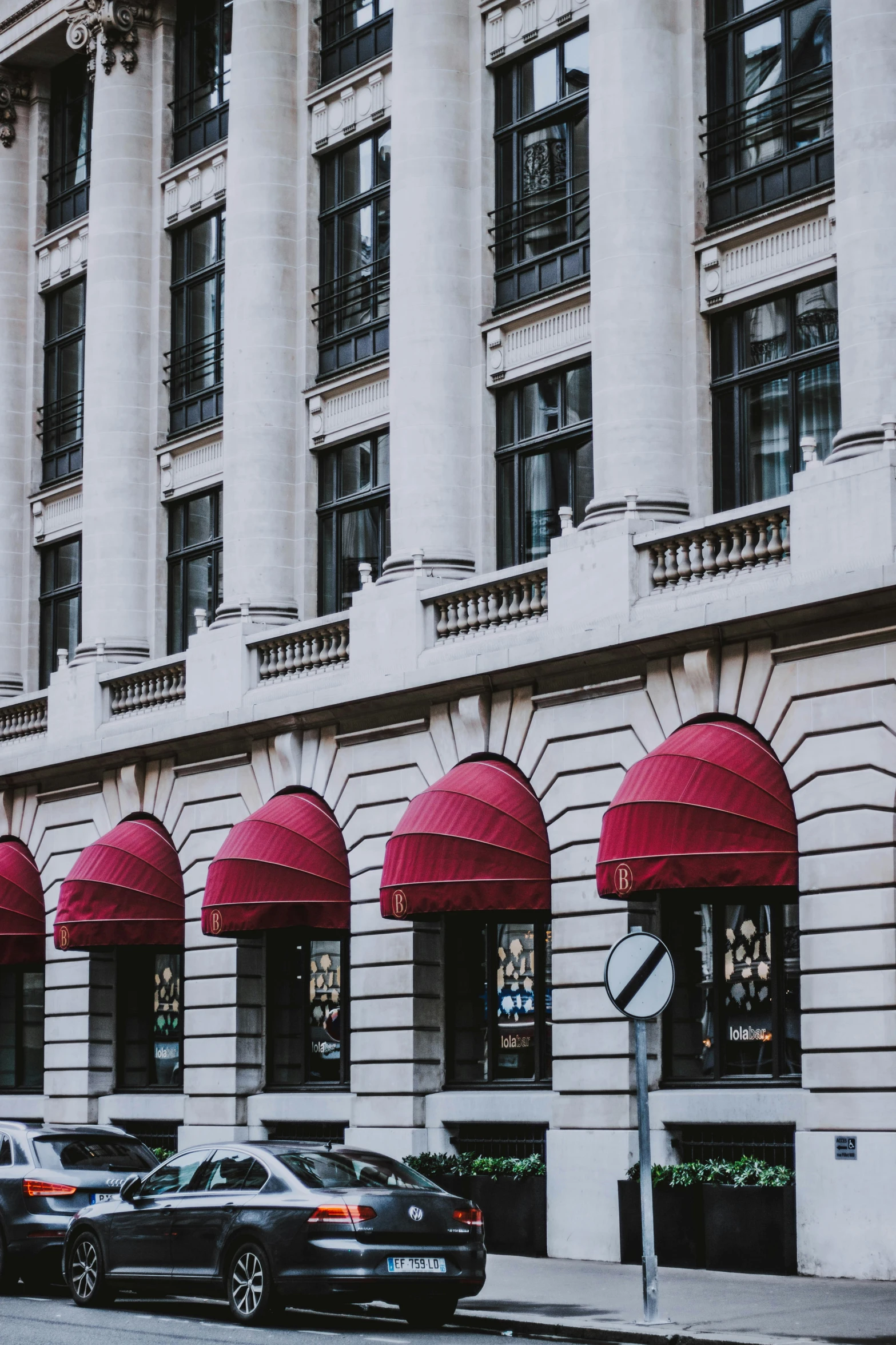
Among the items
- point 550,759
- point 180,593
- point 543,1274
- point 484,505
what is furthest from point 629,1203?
point 180,593

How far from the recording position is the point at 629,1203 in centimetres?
2520

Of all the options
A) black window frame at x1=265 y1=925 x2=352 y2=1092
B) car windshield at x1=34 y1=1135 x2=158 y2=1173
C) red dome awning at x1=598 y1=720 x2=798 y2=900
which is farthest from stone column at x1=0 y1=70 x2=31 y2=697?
red dome awning at x1=598 y1=720 x2=798 y2=900

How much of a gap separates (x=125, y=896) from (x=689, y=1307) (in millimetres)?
15480

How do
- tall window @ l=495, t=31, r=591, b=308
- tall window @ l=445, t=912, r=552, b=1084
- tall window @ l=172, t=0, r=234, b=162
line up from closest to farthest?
1. tall window @ l=445, t=912, r=552, b=1084
2. tall window @ l=495, t=31, r=591, b=308
3. tall window @ l=172, t=0, r=234, b=162

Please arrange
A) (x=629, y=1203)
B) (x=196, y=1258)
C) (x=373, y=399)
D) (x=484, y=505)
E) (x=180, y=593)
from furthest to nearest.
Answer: (x=180, y=593) < (x=373, y=399) < (x=484, y=505) < (x=629, y=1203) < (x=196, y=1258)

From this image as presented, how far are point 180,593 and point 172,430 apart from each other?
2.90 meters

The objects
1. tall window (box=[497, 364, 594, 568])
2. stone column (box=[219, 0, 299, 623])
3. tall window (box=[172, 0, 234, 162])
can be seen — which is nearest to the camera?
tall window (box=[497, 364, 594, 568])

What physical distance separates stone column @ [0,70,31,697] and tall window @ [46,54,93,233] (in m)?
0.53

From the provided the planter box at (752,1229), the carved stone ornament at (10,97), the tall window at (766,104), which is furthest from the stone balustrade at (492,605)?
the carved stone ornament at (10,97)

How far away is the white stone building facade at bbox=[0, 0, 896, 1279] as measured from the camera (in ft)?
79.6

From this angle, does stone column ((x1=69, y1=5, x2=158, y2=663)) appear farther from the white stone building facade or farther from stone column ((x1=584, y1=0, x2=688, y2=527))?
stone column ((x1=584, y1=0, x2=688, y2=527))

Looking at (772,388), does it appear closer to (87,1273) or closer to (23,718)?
(87,1273)

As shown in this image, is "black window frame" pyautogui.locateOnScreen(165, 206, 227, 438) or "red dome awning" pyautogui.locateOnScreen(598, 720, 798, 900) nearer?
"red dome awning" pyautogui.locateOnScreen(598, 720, 798, 900)

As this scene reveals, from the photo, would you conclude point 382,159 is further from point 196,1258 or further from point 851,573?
point 196,1258
